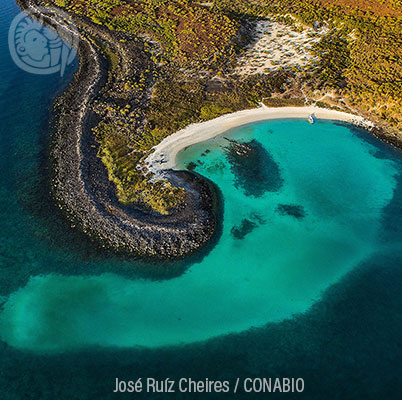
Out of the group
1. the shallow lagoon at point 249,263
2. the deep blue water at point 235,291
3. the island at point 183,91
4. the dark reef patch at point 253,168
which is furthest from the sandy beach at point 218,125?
the dark reef patch at point 253,168

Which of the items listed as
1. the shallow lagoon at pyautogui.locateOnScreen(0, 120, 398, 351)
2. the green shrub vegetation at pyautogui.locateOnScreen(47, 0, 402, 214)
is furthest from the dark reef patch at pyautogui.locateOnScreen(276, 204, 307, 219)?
the green shrub vegetation at pyautogui.locateOnScreen(47, 0, 402, 214)

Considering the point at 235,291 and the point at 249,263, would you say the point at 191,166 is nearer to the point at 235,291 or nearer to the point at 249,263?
the point at 249,263

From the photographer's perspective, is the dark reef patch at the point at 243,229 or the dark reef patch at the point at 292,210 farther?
the dark reef patch at the point at 292,210

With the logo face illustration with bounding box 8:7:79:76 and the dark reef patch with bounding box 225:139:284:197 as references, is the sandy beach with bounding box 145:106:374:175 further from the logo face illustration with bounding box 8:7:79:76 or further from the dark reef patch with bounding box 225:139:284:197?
the logo face illustration with bounding box 8:7:79:76

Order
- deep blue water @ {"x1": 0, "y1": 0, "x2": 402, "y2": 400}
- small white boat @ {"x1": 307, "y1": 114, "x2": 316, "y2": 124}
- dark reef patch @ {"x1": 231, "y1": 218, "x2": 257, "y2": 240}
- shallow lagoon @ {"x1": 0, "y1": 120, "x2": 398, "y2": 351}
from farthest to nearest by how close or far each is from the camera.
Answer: small white boat @ {"x1": 307, "y1": 114, "x2": 316, "y2": 124} < dark reef patch @ {"x1": 231, "y1": 218, "x2": 257, "y2": 240} < shallow lagoon @ {"x1": 0, "y1": 120, "x2": 398, "y2": 351} < deep blue water @ {"x1": 0, "y1": 0, "x2": 402, "y2": 400}

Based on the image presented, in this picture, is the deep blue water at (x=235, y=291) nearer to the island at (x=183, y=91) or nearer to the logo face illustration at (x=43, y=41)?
the island at (x=183, y=91)

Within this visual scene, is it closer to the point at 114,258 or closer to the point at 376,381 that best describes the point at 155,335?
the point at 114,258
